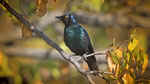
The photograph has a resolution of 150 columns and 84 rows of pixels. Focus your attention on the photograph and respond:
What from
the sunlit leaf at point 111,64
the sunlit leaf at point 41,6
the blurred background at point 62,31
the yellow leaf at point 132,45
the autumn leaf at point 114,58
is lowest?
the blurred background at point 62,31

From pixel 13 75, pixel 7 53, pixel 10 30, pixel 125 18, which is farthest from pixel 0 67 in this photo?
pixel 125 18

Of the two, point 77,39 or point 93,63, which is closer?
point 93,63

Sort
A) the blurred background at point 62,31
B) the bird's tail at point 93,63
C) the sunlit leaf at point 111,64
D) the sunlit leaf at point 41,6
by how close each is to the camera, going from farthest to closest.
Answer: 1. the blurred background at point 62,31
2. the bird's tail at point 93,63
3. the sunlit leaf at point 111,64
4. the sunlit leaf at point 41,6

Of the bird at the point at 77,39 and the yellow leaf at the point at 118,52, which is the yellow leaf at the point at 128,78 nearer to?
the yellow leaf at the point at 118,52

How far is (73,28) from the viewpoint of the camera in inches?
137

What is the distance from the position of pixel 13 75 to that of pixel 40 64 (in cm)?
71

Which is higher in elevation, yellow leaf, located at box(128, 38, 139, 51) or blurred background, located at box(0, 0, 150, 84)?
yellow leaf, located at box(128, 38, 139, 51)

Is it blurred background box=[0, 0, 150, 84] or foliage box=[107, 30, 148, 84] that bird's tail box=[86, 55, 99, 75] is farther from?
blurred background box=[0, 0, 150, 84]

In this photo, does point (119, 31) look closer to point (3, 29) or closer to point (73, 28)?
point (73, 28)

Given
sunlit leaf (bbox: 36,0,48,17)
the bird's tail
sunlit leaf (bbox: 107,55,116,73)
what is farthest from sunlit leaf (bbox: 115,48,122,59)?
the bird's tail

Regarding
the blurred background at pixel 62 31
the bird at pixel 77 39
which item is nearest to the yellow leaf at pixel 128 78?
the bird at pixel 77 39

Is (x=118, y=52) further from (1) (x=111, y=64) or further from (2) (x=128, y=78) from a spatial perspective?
(2) (x=128, y=78)

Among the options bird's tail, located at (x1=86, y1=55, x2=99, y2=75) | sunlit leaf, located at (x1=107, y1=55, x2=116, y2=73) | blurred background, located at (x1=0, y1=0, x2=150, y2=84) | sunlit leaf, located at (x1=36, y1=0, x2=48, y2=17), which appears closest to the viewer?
sunlit leaf, located at (x1=36, y1=0, x2=48, y2=17)

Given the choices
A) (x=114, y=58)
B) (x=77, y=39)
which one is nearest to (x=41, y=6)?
(x=114, y=58)
